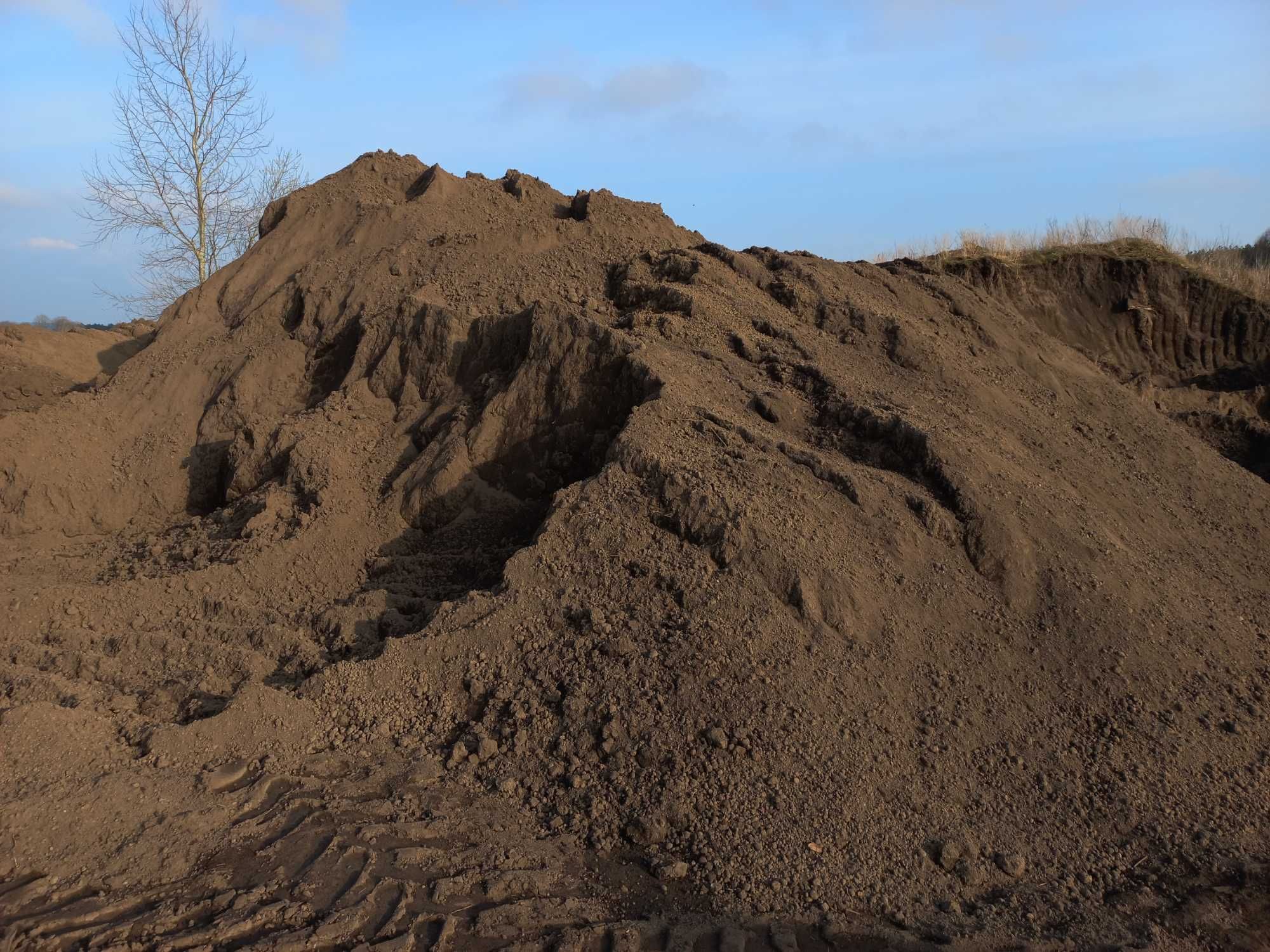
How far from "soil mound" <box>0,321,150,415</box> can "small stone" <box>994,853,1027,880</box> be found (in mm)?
10065

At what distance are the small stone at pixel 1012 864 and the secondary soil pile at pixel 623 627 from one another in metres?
0.01

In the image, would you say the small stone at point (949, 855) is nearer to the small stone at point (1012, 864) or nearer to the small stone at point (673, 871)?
the small stone at point (1012, 864)

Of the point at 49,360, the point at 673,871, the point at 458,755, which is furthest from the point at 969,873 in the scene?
the point at 49,360

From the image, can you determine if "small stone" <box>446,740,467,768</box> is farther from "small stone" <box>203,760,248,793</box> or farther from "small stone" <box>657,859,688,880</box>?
"small stone" <box>657,859,688,880</box>

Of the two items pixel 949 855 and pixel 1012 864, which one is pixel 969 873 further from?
pixel 1012 864

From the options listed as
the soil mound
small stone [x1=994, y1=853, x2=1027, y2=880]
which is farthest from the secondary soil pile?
the soil mound

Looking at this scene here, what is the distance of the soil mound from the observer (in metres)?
11.4

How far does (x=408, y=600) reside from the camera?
212 inches

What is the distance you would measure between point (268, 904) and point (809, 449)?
3.78m

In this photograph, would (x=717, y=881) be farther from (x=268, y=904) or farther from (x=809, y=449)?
(x=809, y=449)

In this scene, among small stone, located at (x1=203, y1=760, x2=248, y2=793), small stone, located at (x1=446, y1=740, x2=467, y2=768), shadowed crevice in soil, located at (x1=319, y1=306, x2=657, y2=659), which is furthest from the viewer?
shadowed crevice in soil, located at (x1=319, y1=306, x2=657, y2=659)

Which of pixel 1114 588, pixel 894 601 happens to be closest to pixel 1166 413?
pixel 1114 588

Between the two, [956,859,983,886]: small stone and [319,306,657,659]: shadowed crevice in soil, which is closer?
[956,859,983,886]: small stone

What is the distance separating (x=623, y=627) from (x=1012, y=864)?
2.04m
